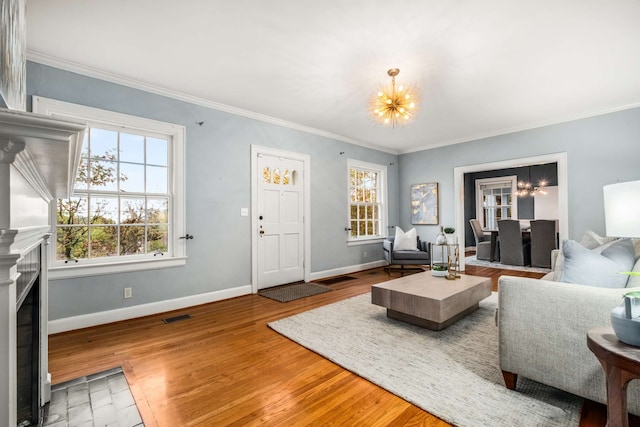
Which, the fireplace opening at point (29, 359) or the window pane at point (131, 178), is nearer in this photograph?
the fireplace opening at point (29, 359)

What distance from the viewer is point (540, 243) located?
6.08 m

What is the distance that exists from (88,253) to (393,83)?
3609 mm

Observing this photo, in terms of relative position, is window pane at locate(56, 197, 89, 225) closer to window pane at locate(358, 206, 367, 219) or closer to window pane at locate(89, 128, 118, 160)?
window pane at locate(89, 128, 118, 160)

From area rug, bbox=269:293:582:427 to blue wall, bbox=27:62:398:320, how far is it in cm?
138

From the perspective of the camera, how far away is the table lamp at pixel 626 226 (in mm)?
1116

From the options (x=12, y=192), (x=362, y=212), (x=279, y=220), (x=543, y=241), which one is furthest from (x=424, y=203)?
(x=12, y=192)

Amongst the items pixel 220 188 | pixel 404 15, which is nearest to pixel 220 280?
pixel 220 188

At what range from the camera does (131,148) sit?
3.28 m

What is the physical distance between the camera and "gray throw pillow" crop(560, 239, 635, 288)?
5.29ft

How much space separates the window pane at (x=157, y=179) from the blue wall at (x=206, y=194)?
250 mm

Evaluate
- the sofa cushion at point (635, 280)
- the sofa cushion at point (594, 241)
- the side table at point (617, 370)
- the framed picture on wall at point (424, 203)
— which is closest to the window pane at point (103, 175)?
the side table at point (617, 370)

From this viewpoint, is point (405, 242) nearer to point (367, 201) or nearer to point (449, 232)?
point (367, 201)

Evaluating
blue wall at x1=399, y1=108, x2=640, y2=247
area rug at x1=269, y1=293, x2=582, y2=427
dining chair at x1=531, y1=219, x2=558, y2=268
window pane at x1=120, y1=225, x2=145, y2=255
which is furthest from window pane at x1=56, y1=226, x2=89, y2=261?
dining chair at x1=531, y1=219, x2=558, y2=268

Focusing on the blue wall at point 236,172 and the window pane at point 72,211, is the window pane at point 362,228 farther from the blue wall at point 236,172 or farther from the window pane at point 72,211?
the window pane at point 72,211
